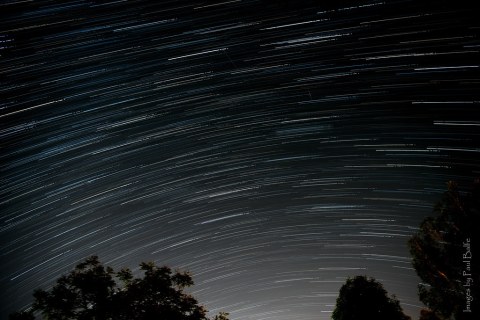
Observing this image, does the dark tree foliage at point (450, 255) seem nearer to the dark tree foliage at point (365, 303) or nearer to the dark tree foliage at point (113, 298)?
the dark tree foliage at point (365, 303)

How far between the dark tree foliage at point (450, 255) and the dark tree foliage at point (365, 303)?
4.35 ft

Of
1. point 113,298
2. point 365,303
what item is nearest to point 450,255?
point 365,303

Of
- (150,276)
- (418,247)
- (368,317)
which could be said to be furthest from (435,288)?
(150,276)

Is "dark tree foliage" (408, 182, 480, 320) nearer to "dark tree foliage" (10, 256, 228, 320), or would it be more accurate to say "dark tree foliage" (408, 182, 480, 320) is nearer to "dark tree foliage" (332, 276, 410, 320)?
"dark tree foliage" (332, 276, 410, 320)

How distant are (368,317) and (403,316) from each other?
4.70 feet

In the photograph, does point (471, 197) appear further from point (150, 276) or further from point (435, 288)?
point (150, 276)

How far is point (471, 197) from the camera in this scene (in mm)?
10008

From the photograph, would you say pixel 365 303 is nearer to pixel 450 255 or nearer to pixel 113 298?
pixel 450 255

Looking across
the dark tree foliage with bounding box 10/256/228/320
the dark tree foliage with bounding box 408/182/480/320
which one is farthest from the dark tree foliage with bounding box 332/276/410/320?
the dark tree foliage with bounding box 10/256/228/320

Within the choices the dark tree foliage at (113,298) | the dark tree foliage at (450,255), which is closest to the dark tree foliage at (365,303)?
the dark tree foliage at (450,255)

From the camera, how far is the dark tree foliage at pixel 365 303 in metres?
11.2

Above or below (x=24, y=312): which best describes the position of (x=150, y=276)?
above

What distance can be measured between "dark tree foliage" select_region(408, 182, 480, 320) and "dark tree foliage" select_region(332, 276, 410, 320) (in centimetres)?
133

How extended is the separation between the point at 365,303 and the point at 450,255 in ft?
12.5
